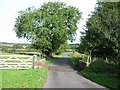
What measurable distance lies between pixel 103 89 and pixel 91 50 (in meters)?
17.2

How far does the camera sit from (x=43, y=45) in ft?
181

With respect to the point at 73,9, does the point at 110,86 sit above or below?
below

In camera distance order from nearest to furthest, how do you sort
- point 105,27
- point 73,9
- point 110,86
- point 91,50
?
point 110,86 → point 105,27 → point 91,50 → point 73,9

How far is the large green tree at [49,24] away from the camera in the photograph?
55312mm

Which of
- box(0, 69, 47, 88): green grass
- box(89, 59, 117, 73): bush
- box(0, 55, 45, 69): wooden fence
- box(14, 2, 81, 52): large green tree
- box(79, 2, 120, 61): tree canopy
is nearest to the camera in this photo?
box(0, 69, 47, 88): green grass

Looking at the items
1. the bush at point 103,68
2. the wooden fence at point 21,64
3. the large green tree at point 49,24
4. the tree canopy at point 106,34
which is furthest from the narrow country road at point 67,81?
the large green tree at point 49,24

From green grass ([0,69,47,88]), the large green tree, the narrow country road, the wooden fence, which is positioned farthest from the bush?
the large green tree

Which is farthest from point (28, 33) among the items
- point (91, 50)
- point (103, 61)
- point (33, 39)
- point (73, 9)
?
point (103, 61)

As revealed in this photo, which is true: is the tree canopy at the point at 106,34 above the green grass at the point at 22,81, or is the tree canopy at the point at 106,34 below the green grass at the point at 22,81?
above

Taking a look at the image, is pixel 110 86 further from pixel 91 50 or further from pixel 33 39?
pixel 33 39

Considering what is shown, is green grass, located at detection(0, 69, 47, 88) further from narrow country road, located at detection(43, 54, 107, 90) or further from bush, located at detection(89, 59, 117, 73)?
bush, located at detection(89, 59, 117, 73)

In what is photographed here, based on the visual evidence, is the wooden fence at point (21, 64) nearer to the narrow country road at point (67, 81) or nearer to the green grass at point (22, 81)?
the narrow country road at point (67, 81)

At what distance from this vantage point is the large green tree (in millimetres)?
55312

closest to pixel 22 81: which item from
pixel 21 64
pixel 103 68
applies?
pixel 103 68
